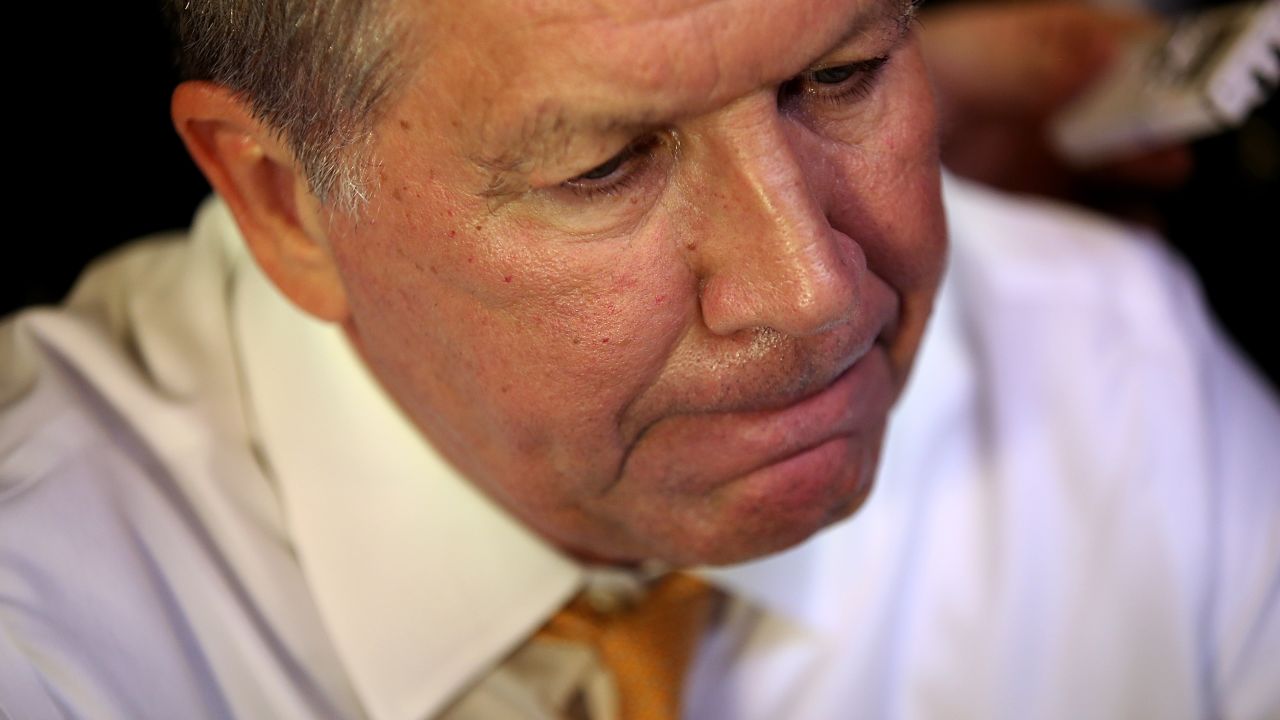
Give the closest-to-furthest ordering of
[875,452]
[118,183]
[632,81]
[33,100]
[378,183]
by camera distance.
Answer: [632,81]
[378,183]
[875,452]
[33,100]
[118,183]

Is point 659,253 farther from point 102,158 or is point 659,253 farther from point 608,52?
point 102,158

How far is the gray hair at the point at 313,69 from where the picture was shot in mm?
811

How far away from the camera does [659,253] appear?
82cm

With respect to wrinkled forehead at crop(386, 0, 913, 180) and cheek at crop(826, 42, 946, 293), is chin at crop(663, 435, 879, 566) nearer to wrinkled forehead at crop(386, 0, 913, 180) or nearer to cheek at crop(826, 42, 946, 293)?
cheek at crop(826, 42, 946, 293)

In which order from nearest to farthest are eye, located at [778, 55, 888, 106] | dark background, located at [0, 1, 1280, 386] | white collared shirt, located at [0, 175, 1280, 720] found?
1. eye, located at [778, 55, 888, 106]
2. white collared shirt, located at [0, 175, 1280, 720]
3. dark background, located at [0, 1, 1280, 386]

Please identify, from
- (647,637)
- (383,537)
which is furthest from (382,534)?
(647,637)

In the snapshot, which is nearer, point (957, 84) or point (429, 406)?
point (429, 406)

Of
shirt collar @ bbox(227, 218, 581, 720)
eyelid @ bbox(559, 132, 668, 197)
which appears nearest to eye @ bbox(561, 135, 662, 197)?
eyelid @ bbox(559, 132, 668, 197)

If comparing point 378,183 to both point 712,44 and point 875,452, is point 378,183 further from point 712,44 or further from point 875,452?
point 875,452

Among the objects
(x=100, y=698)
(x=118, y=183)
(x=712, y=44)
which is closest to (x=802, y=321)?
(x=712, y=44)

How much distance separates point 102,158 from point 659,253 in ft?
3.11

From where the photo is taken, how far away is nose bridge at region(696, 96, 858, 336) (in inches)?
30.9

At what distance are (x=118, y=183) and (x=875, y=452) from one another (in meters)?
1.07

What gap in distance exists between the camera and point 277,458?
1.12 m
